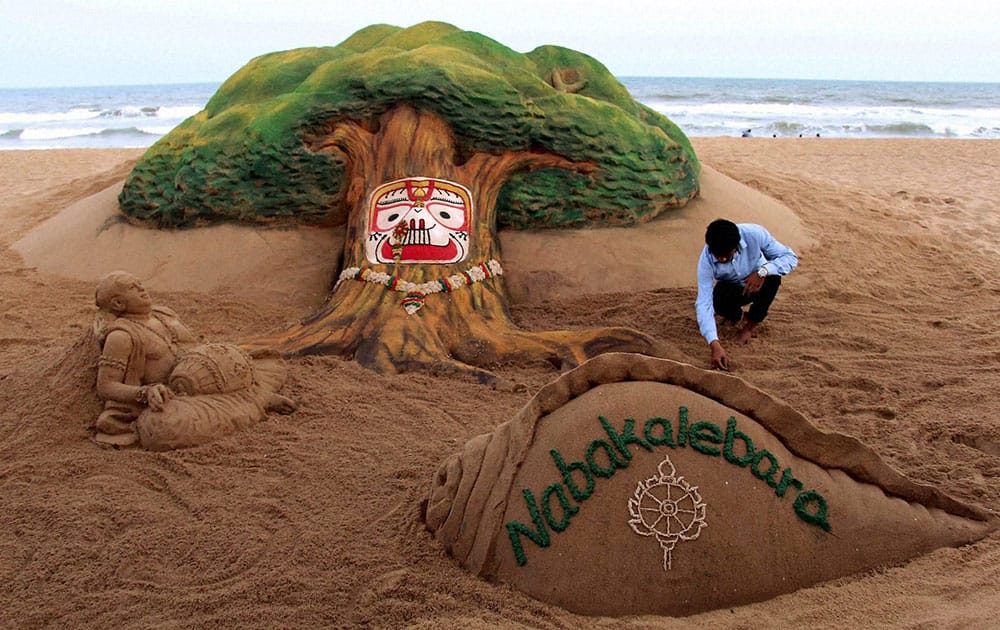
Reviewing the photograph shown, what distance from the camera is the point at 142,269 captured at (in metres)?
5.12

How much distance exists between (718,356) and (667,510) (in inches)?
76.8

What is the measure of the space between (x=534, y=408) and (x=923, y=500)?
44.6 inches

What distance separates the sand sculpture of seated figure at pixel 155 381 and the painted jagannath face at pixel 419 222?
1.31m

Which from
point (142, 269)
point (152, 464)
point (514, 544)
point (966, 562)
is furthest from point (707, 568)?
point (142, 269)

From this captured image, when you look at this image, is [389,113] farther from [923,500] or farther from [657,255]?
[923,500]

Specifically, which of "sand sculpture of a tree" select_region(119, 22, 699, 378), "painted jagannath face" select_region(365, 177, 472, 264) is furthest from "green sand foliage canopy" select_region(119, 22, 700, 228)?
"painted jagannath face" select_region(365, 177, 472, 264)

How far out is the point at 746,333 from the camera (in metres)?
4.22

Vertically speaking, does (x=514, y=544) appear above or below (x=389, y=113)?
below

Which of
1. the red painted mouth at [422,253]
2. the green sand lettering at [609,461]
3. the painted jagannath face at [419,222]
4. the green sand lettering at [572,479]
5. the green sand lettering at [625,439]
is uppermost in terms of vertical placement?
the painted jagannath face at [419,222]

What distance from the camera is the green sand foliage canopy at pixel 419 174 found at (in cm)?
488

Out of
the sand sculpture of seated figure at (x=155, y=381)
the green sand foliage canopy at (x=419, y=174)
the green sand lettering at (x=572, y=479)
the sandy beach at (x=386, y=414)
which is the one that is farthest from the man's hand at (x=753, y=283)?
the sand sculpture of seated figure at (x=155, y=381)

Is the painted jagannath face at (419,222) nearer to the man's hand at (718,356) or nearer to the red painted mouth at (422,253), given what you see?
the red painted mouth at (422,253)

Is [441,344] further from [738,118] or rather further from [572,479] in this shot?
[738,118]

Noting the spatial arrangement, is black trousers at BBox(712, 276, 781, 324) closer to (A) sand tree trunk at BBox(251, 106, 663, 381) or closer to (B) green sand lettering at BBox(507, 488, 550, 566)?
(A) sand tree trunk at BBox(251, 106, 663, 381)
